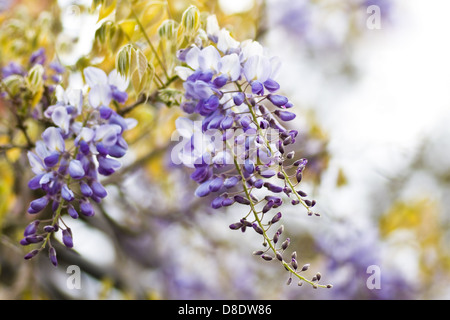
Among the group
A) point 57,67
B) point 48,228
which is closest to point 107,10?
point 57,67

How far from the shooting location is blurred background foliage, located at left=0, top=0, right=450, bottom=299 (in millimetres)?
908

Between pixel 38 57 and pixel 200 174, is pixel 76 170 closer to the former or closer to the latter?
pixel 200 174

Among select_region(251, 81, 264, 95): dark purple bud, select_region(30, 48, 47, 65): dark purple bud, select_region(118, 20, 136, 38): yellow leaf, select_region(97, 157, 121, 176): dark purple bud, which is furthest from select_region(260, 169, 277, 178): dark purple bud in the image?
select_region(30, 48, 47, 65): dark purple bud

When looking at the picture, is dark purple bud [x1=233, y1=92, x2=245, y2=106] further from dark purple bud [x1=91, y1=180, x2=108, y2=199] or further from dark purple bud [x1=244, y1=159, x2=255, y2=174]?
dark purple bud [x1=91, y1=180, x2=108, y2=199]

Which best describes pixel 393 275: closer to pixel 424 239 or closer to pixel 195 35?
pixel 424 239

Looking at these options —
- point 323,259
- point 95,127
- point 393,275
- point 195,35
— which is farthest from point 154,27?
point 393,275

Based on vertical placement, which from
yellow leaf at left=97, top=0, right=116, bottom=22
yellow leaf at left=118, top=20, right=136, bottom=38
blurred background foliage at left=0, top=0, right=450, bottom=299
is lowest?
blurred background foliage at left=0, top=0, right=450, bottom=299

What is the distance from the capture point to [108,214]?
1565mm

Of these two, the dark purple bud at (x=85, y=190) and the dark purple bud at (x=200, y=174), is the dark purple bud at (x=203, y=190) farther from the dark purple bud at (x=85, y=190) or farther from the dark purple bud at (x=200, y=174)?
the dark purple bud at (x=85, y=190)

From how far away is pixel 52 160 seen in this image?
664 mm

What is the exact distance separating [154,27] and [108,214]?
80cm

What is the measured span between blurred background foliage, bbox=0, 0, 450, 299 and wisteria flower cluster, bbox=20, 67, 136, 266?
7 cm

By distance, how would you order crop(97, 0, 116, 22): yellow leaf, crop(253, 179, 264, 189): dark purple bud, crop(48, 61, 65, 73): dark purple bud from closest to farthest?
crop(253, 179, 264, 189): dark purple bud
crop(97, 0, 116, 22): yellow leaf
crop(48, 61, 65, 73): dark purple bud

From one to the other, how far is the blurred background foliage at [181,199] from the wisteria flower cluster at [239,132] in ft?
0.25
